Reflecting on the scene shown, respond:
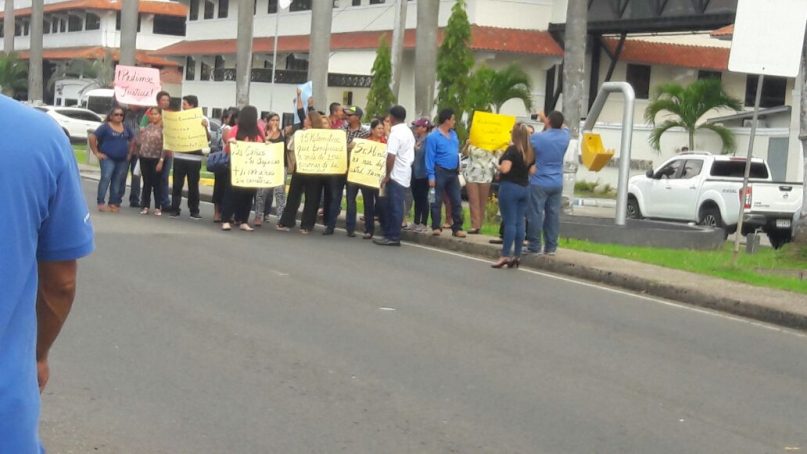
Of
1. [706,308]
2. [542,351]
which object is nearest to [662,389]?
[542,351]

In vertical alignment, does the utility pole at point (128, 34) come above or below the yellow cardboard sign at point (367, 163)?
above

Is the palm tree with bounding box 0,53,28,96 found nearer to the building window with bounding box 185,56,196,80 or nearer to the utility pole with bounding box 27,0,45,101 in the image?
the building window with bounding box 185,56,196,80

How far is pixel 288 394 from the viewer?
804 centimetres

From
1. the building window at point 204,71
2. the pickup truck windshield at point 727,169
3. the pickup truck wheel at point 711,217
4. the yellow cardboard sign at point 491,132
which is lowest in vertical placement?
the pickup truck wheel at point 711,217

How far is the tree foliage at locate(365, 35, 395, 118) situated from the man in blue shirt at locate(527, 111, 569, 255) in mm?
19186

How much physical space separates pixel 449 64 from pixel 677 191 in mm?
7811

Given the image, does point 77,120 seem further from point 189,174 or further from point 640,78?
point 189,174

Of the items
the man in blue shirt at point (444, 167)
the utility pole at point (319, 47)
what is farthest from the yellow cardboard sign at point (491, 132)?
the utility pole at point (319, 47)

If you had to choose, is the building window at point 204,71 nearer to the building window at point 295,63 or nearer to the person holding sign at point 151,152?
the building window at point 295,63

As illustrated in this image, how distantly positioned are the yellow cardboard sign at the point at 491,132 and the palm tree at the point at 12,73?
4748 cm

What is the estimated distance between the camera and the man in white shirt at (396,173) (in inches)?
705

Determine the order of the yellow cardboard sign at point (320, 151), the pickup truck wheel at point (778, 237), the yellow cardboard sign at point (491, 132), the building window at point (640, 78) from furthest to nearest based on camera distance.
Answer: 1. the building window at point (640, 78)
2. the pickup truck wheel at point (778, 237)
3. the yellow cardboard sign at point (491, 132)
4. the yellow cardboard sign at point (320, 151)

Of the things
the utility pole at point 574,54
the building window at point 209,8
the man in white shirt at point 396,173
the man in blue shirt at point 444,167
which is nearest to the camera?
the man in white shirt at point 396,173

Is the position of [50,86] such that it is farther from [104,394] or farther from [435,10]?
[104,394]
